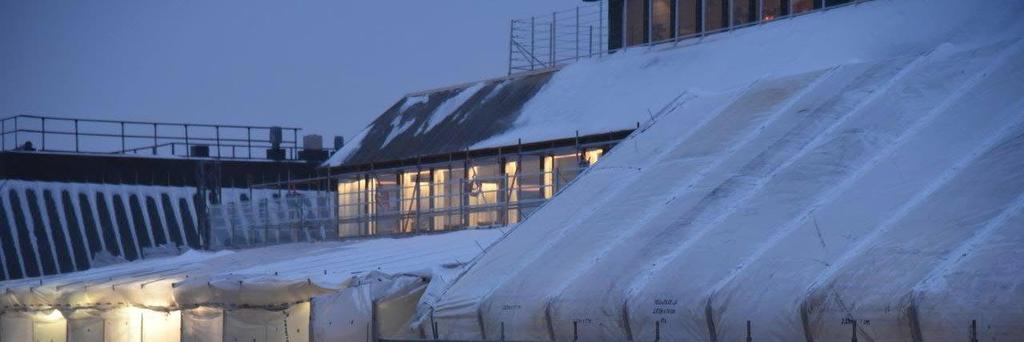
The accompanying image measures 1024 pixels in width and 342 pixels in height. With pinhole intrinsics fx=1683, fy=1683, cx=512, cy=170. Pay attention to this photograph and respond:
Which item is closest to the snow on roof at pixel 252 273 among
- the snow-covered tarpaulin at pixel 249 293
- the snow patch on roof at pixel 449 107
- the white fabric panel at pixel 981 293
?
the snow-covered tarpaulin at pixel 249 293

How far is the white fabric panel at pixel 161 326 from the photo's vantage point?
1384 inches

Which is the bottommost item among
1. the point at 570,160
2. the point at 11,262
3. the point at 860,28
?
the point at 11,262

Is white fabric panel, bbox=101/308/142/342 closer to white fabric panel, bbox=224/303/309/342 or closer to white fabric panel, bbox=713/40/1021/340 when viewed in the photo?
white fabric panel, bbox=224/303/309/342

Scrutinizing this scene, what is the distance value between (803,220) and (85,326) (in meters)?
21.2

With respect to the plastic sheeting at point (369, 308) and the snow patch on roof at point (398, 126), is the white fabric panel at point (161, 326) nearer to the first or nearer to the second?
the plastic sheeting at point (369, 308)

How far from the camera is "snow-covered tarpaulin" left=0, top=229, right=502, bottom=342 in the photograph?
2747 cm

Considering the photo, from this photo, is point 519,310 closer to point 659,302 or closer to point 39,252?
point 659,302

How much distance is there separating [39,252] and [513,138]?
19239 mm

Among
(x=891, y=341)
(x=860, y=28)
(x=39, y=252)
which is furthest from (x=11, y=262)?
(x=891, y=341)

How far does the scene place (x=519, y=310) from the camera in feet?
78.7

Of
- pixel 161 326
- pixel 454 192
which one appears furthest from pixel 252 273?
pixel 454 192

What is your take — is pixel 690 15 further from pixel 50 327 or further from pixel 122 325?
pixel 50 327

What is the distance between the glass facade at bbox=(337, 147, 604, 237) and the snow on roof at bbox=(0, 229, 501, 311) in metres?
2.59

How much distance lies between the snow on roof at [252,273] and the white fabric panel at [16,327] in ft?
0.92
